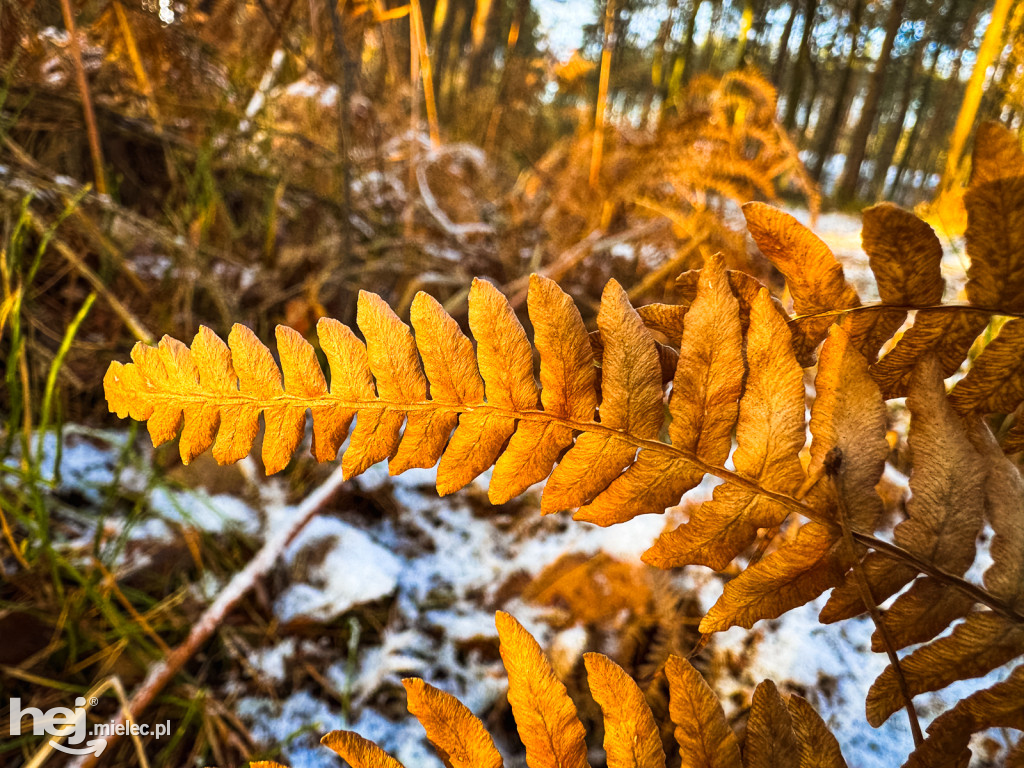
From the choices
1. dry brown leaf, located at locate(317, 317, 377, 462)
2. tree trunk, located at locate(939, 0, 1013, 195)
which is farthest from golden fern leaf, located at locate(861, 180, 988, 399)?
tree trunk, located at locate(939, 0, 1013, 195)

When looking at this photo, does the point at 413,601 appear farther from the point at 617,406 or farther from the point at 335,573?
the point at 617,406

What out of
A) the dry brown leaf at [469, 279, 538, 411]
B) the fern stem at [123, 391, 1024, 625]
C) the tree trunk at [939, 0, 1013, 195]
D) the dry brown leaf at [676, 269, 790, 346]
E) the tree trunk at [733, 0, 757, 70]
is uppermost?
the tree trunk at [733, 0, 757, 70]

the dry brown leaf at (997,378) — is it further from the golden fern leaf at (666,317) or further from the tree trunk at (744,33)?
the tree trunk at (744,33)

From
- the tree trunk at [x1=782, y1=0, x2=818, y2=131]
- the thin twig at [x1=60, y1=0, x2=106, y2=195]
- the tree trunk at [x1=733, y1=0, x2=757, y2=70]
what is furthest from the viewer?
the tree trunk at [x1=733, y1=0, x2=757, y2=70]

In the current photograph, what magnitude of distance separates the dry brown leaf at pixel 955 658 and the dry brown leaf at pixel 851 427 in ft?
0.35

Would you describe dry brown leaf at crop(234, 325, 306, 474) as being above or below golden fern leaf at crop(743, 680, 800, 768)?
above

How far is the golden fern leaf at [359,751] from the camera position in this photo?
42 cm

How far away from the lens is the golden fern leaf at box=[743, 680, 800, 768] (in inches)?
16.3

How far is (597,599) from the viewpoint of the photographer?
3.69ft

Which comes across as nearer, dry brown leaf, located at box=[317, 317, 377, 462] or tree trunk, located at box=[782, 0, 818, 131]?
dry brown leaf, located at box=[317, 317, 377, 462]

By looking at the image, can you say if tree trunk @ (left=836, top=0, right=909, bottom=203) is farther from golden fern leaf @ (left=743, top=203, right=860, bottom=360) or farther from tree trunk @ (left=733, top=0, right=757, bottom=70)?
golden fern leaf @ (left=743, top=203, right=860, bottom=360)

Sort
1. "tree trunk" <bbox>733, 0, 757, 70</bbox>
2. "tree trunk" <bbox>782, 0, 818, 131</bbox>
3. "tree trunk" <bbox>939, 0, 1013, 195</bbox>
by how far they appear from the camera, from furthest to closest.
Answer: "tree trunk" <bbox>733, 0, 757, 70</bbox>
"tree trunk" <bbox>782, 0, 818, 131</bbox>
"tree trunk" <bbox>939, 0, 1013, 195</bbox>

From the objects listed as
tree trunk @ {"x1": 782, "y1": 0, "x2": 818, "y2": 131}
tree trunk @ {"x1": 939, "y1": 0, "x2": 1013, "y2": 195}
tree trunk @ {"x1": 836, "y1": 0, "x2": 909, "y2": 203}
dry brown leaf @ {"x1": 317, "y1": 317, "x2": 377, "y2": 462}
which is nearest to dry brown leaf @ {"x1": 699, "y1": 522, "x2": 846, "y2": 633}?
dry brown leaf @ {"x1": 317, "y1": 317, "x2": 377, "y2": 462}

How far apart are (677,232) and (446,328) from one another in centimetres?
199
